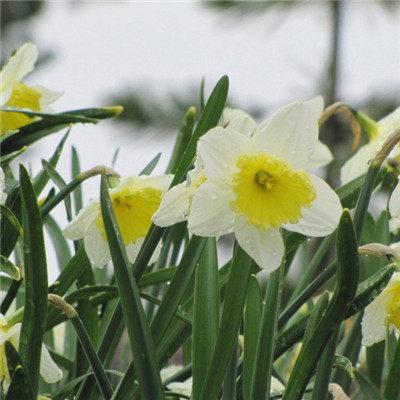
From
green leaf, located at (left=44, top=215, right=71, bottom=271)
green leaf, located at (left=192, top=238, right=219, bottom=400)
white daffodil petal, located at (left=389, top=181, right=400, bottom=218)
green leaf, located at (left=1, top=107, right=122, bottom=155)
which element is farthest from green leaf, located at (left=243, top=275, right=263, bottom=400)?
green leaf, located at (left=44, top=215, right=71, bottom=271)

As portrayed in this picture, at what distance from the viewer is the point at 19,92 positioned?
0.91 metres

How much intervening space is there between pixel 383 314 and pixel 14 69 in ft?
1.73

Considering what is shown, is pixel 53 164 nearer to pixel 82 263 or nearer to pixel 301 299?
pixel 82 263

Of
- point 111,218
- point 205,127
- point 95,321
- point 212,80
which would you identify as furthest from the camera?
point 212,80

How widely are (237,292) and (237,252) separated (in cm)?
3

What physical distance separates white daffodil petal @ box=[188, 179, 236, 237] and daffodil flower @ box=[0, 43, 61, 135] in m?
0.37

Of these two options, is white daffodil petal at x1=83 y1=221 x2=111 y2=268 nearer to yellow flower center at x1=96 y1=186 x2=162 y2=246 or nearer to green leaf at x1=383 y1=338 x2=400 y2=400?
yellow flower center at x1=96 y1=186 x2=162 y2=246

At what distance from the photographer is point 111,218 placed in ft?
1.75

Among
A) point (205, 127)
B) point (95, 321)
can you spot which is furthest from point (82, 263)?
point (205, 127)

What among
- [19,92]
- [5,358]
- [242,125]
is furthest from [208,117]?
[19,92]

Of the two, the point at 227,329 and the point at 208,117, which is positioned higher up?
the point at 208,117

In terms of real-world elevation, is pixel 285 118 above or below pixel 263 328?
above

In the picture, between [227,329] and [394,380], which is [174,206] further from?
[394,380]

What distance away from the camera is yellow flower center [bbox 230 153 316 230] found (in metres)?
0.54
